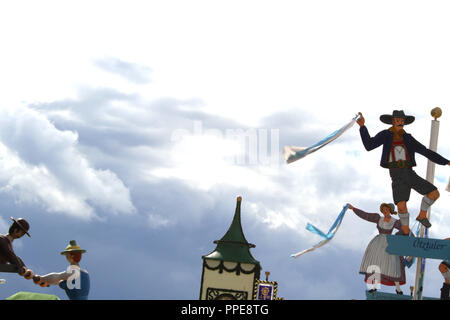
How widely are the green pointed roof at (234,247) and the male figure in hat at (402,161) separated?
14.7 ft

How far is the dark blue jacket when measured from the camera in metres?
14.0

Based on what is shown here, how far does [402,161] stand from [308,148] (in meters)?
2.27

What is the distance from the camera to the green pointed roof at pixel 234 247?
16.6 m

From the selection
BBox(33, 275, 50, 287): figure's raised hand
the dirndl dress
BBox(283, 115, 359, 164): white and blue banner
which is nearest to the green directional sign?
the dirndl dress

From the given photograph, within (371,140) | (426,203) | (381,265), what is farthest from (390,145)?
(381,265)

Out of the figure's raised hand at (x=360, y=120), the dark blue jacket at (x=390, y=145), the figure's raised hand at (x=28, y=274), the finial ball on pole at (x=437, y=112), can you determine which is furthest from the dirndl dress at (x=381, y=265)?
the figure's raised hand at (x=28, y=274)

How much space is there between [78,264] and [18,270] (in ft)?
3.70

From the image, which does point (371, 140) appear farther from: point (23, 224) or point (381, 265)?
point (23, 224)

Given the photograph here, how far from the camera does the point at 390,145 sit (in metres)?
14.0

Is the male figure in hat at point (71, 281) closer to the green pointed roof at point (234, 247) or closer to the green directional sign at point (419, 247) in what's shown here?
the green pointed roof at point (234, 247)

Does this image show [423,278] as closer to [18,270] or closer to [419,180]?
[419,180]
